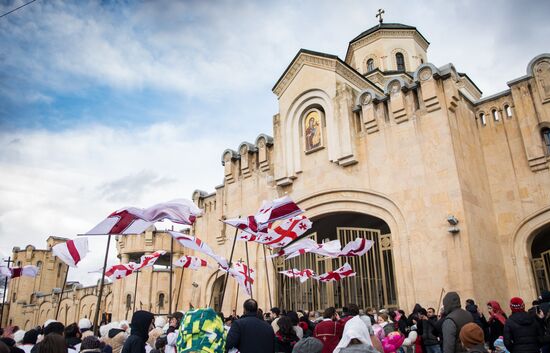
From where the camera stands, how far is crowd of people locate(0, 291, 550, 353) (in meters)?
3.98

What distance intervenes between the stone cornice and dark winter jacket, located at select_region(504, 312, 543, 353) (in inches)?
543

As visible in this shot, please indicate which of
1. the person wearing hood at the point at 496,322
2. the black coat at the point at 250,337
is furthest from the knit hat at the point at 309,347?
the person wearing hood at the point at 496,322

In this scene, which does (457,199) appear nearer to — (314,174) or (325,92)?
(314,174)

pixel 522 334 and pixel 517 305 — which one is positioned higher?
pixel 517 305

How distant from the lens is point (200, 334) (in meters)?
3.90

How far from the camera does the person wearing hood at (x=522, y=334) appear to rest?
6.37 m

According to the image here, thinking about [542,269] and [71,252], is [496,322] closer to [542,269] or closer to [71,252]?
[542,269]

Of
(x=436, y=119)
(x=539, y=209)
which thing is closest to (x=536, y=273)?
(x=539, y=209)

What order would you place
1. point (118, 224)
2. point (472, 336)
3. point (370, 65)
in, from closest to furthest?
point (472, 336)
point (118, 224)
point (370, 65)

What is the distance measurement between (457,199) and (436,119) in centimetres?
306

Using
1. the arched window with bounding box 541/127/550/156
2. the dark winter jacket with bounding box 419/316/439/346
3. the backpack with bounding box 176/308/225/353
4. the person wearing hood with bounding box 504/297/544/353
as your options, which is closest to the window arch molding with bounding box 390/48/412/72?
the arched window with bounding box 541/127/550/156

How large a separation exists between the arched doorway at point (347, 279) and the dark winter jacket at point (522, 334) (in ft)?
27.2

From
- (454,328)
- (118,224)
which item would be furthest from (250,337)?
(118,224)

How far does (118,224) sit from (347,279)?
9377mm
